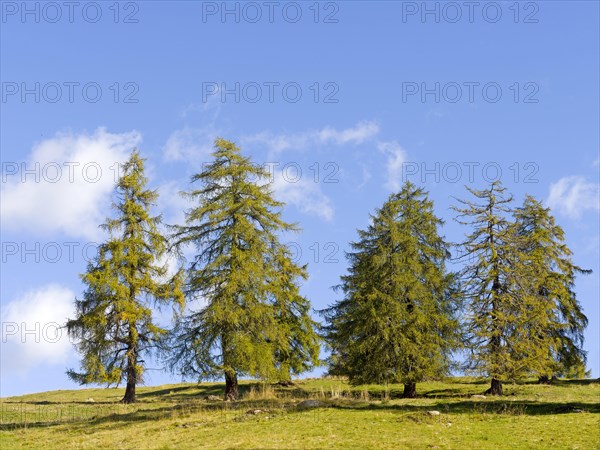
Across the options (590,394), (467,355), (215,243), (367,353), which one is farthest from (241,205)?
(590,394)

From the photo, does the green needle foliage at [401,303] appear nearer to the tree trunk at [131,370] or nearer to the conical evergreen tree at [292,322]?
the conical evergreen tree at [292,322]

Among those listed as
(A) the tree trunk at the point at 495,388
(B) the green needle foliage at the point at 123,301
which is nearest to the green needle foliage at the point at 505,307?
(A) the tree trunk at the point at 495,388

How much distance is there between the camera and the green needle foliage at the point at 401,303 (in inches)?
1350

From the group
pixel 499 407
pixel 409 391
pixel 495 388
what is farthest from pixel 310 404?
pixel 495 388

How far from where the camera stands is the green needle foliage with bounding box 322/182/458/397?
34.3 metres

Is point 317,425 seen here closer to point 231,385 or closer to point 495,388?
point 231,385

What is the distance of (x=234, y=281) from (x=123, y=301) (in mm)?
7274

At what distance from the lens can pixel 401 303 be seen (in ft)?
114

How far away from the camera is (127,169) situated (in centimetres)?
4012

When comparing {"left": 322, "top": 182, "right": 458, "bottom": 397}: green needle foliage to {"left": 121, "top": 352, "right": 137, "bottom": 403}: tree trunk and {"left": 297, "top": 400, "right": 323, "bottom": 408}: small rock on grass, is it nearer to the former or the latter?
{"left": 297, "top": 400, "right": 323, "bottom": 408}: small rock on grass

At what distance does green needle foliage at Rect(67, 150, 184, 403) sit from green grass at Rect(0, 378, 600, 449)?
402cm

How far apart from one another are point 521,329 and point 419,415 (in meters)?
13.7

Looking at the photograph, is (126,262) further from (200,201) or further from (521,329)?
(521,329)

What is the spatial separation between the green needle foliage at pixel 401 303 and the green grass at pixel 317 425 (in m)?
4.00
